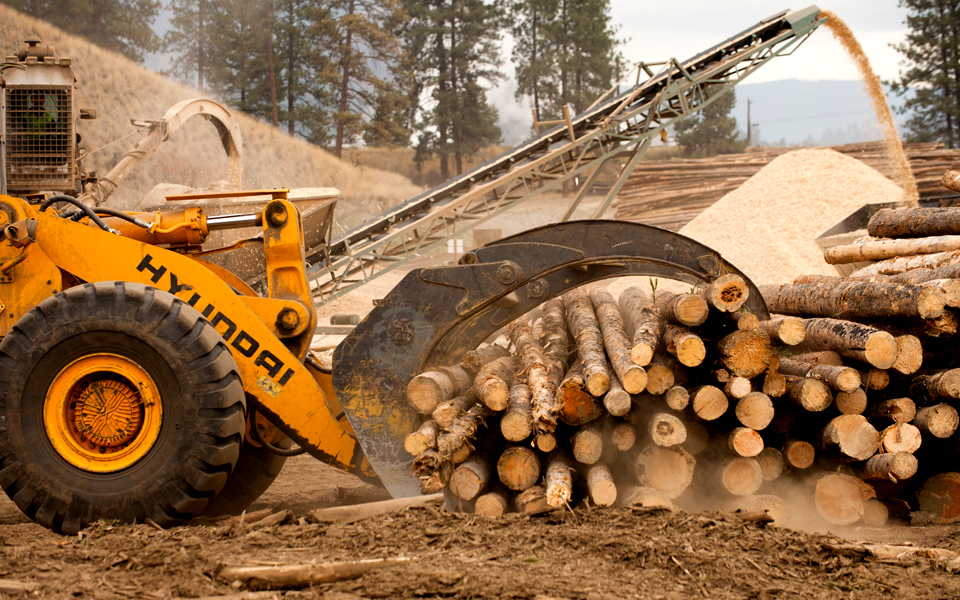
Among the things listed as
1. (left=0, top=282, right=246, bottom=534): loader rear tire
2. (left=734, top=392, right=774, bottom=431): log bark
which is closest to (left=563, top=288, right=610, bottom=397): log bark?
(left=734, top=392, right=774, bottom=431): log bark

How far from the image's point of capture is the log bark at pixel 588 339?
165 inches

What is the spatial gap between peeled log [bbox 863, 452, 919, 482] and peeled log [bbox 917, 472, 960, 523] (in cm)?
32

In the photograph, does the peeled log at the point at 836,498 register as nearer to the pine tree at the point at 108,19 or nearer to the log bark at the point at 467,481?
the log bark at the point at 467,481

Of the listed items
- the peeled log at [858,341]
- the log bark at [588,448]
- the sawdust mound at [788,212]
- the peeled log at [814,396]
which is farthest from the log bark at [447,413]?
the sawdust mound at [788,212]

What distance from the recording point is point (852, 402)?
4555 mm

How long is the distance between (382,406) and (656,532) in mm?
1690

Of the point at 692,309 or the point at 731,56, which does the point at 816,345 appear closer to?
the point at 692,309

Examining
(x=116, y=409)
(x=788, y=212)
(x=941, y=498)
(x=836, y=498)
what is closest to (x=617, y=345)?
(x=836, y=498)

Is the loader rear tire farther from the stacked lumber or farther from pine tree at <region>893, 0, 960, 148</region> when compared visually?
pine tree at <region>893, 0, 960, 148</region>

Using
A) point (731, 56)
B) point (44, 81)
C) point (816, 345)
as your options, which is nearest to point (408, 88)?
point (731, 56)

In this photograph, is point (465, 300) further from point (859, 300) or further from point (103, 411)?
point (859, 300)

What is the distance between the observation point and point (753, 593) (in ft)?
10.1

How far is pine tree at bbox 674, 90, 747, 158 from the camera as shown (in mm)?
39594

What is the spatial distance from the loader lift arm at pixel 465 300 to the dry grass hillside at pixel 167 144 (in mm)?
24068
